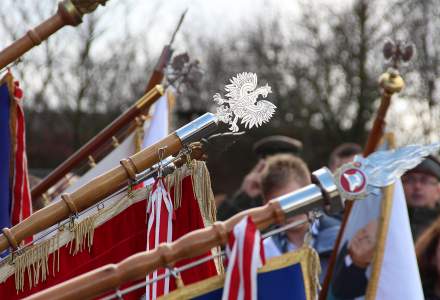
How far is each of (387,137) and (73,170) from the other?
160cm

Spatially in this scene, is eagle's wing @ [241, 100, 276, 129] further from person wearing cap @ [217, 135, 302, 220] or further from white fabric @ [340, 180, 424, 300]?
person wearing cap @ [217, 135, 302, 220]

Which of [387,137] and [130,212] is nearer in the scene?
[130,212]

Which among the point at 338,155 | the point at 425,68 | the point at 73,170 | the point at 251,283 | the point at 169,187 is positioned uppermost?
Answer: the point at 425,68

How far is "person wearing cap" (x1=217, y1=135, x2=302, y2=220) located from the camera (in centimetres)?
495

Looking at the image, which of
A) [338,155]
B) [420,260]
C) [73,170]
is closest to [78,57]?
[338,155]

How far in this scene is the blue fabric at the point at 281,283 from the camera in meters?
1.55

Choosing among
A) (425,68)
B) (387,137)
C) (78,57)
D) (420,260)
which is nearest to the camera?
(387,137)

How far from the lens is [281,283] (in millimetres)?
1549

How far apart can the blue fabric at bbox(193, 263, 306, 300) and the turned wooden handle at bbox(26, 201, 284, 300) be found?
0.14 metres

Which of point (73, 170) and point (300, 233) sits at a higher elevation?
point (73, 170)

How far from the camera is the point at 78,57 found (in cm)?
1308

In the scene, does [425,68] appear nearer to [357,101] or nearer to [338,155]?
[357,101]

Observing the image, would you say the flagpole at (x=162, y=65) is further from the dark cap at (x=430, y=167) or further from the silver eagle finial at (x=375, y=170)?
the silver eagle finial at (x=375, y=170)

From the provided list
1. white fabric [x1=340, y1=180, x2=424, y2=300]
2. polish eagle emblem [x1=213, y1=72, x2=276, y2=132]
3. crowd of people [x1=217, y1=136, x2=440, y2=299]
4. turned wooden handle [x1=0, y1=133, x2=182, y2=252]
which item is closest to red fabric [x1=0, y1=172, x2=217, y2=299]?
turned wooden handle [x1=0, y1=133, x2=182, y2=252]
